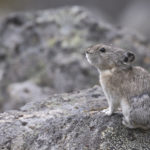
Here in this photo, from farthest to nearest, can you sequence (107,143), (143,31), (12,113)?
1. (143,31)
2. (12,113)
3. (107,143)

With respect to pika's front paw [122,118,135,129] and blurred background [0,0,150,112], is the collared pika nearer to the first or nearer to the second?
pika's front paw [122,118,135,129]

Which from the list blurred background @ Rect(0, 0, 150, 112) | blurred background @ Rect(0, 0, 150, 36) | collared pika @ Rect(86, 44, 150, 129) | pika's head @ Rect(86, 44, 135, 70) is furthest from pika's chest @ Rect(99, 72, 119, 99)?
blurred background @ Rect(0, 0, 150, 36)

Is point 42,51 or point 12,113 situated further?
point 42,51

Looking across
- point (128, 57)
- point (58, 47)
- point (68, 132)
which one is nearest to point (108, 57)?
point (128, 57)

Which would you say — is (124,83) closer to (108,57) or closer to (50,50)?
(108,57)

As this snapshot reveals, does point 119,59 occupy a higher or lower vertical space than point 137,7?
lower

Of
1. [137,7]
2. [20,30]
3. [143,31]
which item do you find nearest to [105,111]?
[20,30]

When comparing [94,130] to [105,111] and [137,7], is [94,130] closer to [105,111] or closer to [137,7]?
[105,111]
